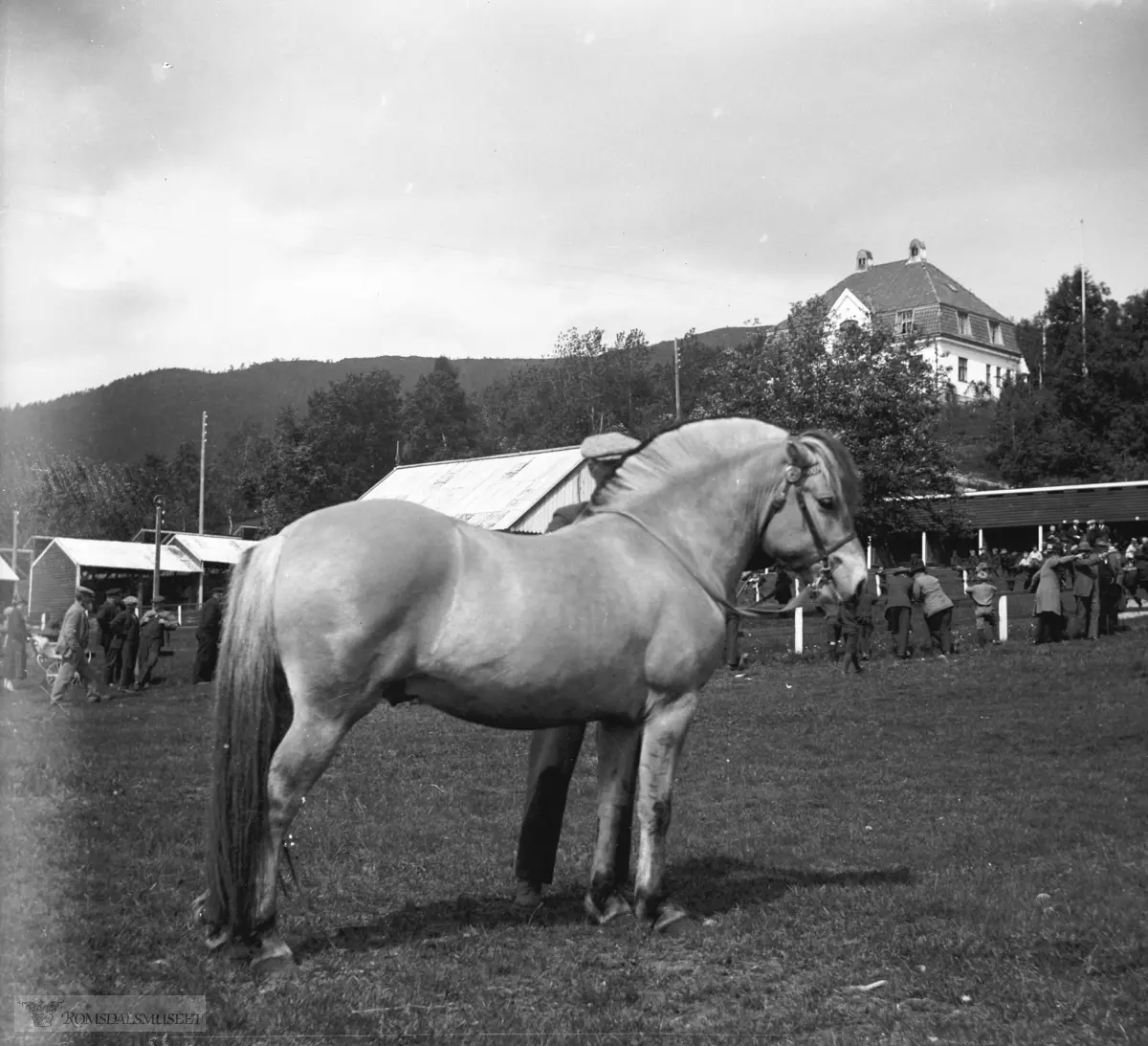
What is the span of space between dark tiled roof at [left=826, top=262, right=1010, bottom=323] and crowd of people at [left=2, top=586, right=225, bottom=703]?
5929 centimetres

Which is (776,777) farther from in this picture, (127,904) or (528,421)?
(528,421)

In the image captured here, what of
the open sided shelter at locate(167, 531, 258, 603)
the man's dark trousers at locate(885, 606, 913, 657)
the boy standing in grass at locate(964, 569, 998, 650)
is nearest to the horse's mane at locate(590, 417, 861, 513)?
the man's dark trousers at locate(885, 606, 913, 657)

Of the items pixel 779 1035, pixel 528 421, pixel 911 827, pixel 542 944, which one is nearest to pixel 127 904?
pixel 542 944

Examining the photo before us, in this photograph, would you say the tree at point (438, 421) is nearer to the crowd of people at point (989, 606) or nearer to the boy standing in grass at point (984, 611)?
the boy standing in grass at point (984, 611)

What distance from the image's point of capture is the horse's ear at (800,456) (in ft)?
22.4

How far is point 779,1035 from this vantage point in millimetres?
4812

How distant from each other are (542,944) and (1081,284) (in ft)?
205

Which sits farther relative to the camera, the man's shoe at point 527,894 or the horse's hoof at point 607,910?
the man's shoe at point 527,894

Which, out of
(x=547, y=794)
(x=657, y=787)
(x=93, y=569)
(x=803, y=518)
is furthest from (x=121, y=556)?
(x=657, y=787)

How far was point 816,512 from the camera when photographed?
22.5 ft

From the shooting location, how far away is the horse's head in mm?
6840

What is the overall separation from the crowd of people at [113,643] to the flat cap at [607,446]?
49.8 ft

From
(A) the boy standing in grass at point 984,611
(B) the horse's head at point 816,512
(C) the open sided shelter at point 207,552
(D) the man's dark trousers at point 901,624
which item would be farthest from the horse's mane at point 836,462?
(C) the open sided shelter at point 207,552

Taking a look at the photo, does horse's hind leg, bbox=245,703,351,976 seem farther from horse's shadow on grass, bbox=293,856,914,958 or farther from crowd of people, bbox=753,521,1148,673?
crowd of people, bbox=753,521,1148,673
